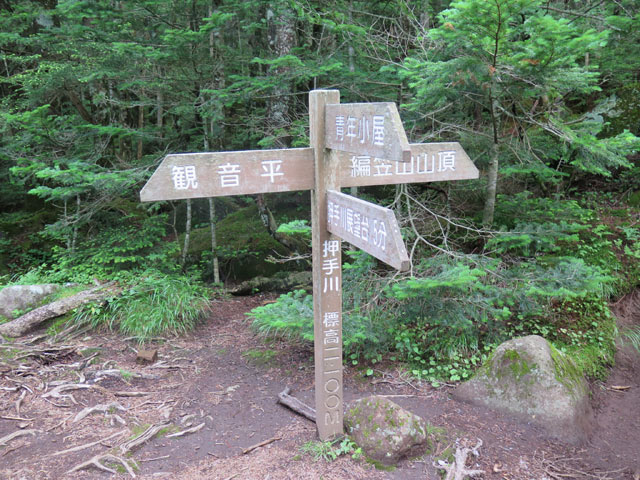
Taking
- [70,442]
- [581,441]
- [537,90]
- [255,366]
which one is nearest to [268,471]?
[70,442]

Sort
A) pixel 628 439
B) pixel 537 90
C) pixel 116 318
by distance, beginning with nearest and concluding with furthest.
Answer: pixel 628 439, pixel 537 90, pixel 116 318

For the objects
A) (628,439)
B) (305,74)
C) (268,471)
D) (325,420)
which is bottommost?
(628,439)

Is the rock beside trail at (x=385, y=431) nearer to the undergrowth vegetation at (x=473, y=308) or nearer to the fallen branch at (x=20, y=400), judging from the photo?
the undergrowth vegetation at (x=473, y=308)

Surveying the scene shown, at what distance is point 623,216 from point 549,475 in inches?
208

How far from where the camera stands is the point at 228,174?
294 cm

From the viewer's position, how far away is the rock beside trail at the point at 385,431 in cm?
335

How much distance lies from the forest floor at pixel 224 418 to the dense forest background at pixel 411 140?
50cm

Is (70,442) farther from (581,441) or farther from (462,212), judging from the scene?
(462,212)

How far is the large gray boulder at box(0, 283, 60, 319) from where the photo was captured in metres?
6.73

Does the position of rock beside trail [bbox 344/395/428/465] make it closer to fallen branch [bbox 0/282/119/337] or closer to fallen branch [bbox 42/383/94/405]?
fallen branch [bbox 42/383/94/405]

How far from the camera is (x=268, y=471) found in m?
3.29

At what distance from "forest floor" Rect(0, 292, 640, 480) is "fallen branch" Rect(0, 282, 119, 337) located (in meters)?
0.28

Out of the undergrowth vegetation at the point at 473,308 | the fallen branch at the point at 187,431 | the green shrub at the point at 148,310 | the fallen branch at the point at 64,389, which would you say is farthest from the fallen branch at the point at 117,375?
the undergrowth vegetation at the point at 473,308

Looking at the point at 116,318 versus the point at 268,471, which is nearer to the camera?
the point at 268,471
